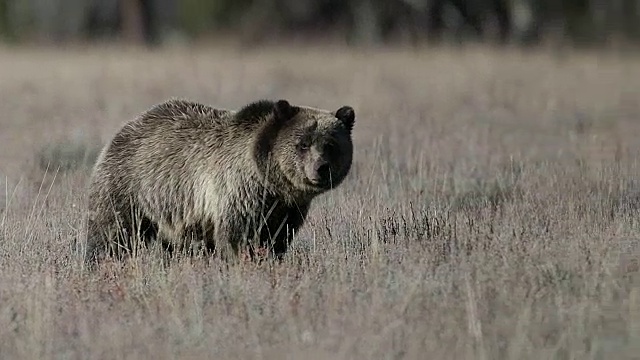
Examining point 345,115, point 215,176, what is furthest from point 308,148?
point 215,176

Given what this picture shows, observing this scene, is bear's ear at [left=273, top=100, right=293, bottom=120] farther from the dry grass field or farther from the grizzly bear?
the dry grass field

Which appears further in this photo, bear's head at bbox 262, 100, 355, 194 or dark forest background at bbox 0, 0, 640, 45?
dark forest background at bbox 0, 0, 640, 45

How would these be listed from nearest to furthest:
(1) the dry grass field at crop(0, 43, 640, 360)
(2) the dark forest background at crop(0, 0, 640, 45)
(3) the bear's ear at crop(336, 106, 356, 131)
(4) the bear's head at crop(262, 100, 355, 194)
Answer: (1) the dry grass field at crop(0, 43, 640, 360), (4) the bear's head at crop(262, 100, 355, 194), (3) the bear's ear at crop(336, 106, 356, 131), (2) the dark forest background at crop(0, 0, 640, 45)

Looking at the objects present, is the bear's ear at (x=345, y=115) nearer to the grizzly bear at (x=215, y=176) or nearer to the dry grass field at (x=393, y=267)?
the grizzly bear at (x=215, y=176)

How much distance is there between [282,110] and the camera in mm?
7254

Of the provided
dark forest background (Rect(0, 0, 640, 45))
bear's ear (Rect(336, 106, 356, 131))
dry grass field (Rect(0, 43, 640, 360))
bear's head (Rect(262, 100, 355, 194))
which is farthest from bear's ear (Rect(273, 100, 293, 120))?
dark forest background (Rect(0, 0, 640, 45))

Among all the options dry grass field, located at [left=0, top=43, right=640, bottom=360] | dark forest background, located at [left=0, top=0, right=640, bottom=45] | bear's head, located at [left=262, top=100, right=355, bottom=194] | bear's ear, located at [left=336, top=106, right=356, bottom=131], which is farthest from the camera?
dark forest background, located at [left=0, top=0, right=640, bottom=45]

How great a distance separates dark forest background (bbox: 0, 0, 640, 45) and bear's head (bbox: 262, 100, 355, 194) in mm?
15824

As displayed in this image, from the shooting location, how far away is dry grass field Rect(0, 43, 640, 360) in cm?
557

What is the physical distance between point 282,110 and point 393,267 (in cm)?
119

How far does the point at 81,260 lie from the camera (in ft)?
23.3

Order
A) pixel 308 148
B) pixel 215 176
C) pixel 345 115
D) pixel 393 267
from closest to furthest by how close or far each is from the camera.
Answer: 1. pixel 393 267
2. pixel 308 148
3. pixel 215 176
4. pixel 345 115

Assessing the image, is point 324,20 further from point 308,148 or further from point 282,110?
point 308,148

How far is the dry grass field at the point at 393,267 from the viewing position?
557 cm
